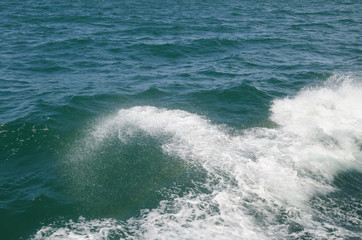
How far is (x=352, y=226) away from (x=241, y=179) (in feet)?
16.7

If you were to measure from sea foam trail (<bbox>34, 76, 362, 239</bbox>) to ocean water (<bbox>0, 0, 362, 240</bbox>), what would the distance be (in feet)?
0.23

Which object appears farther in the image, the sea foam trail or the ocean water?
the ocean water

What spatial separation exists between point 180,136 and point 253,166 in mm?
5070

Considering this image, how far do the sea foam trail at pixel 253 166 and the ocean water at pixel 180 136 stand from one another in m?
0.07

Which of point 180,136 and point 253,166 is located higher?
point 180,136

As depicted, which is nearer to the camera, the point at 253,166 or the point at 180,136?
the point at 253,166

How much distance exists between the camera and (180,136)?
59.9ft

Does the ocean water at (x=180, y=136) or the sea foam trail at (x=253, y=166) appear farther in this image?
the ocean water at (x=180, y=136)

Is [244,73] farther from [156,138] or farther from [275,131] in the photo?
[156,138]

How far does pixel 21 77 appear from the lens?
25.6 m

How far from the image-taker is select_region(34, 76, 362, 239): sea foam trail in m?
11.8

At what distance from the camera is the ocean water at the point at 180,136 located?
1245cm

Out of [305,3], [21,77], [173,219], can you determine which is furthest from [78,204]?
[305,3]

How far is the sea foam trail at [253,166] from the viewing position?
11.8 meters
